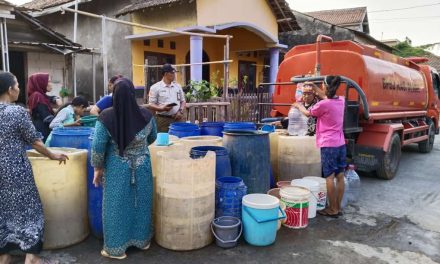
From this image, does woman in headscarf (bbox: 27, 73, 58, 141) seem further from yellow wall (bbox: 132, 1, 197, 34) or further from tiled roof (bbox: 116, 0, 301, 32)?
yellow wall (bbox: 132, 1, 197, 34)

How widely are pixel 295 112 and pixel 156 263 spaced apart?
311cm

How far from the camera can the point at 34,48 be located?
32.2 ft

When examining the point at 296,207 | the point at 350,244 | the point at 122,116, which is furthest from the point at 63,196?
the point at 350,244

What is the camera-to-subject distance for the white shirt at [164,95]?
6.15m

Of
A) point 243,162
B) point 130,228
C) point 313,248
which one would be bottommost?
point 313,248

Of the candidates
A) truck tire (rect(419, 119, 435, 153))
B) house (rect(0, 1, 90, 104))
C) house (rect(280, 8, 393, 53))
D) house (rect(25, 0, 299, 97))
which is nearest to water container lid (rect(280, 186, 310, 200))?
house (rect(25, 0, 299, 97))

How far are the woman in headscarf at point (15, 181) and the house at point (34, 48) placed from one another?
6.26 m

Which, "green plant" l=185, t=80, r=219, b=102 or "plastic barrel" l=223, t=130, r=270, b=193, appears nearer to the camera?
"plastic barrel" l=223, t=130, r=270, b=193

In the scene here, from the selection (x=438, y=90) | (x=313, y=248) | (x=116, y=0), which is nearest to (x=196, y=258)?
(x=313, y=248)

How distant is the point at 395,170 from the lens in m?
7.19

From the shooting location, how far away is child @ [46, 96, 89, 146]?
4.93 metres

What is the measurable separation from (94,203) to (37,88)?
2.06 meters

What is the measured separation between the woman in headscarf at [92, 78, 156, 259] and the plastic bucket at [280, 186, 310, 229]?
1.67 metres

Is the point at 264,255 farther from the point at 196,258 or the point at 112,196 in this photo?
the point at 112,196
